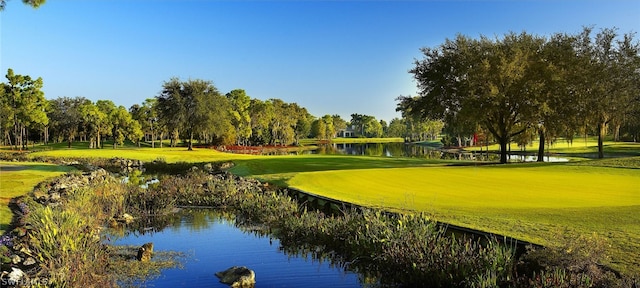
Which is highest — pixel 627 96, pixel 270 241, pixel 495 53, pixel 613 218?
pixel 495 53

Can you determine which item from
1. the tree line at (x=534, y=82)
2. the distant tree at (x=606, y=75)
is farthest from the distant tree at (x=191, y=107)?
the distant tree at (x=606, y=75)

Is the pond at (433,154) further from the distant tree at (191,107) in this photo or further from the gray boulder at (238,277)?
the gray boulder at (238,277)

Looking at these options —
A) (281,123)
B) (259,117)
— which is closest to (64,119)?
(259,117)

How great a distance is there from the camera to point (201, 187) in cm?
2461

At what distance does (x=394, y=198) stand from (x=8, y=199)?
651 inches

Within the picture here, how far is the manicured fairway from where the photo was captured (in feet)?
39.6

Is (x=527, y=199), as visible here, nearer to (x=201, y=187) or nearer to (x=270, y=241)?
(x=270, y=241)

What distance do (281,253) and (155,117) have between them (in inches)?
3647

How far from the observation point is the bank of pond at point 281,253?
9.10 metres

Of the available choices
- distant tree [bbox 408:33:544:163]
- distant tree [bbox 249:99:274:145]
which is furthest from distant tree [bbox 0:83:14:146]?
distant tree [bbox 408:33:544:163]

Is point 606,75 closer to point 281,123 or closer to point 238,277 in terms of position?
point 238,277

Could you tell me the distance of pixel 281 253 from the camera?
13.3m

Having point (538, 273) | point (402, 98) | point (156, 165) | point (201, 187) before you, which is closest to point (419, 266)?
point (538, 273)

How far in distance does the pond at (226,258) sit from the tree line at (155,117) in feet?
176
